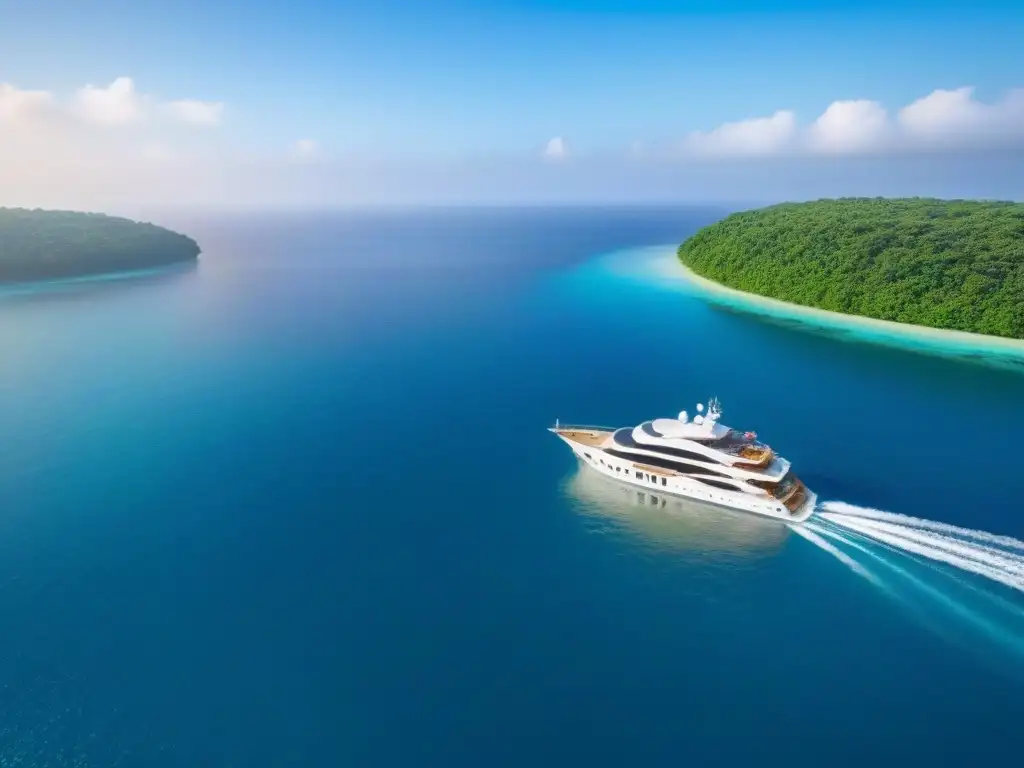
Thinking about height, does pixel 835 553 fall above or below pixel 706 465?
below

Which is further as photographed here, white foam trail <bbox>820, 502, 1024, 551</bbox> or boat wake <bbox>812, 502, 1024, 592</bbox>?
white foam trail <bbox>820, 502, 1024, 551</bbox>

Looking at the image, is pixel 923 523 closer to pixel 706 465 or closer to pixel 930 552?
pixel 930 552

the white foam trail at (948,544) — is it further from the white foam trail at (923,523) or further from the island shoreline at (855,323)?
the island shoreline at (855,323)

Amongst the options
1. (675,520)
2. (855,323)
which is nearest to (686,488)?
(675,520)

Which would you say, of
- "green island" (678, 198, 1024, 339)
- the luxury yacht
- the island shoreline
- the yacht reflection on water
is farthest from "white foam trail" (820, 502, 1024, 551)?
"green island" (678, 198, 1024, 339)

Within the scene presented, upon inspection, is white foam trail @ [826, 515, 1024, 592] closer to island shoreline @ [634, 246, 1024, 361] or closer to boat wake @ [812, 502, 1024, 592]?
boat wake @ [812, 502, 1024, 592]

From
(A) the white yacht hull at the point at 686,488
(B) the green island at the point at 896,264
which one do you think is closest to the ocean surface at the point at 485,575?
(A) the white yacht hull at the point at 686,488

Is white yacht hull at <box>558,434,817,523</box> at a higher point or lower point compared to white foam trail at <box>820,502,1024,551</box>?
higher

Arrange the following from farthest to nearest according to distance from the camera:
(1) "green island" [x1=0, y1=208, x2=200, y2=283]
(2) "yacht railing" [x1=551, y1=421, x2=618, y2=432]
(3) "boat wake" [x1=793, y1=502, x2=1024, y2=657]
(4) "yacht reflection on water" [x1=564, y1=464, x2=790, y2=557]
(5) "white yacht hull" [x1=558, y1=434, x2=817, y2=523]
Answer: (1) "green island" [x1=0, y1=208, x2=200, y2=283]
(2) "yacht railing" [x1=551, y1=421, x2=618, y2=432]
(5) "white yacht hull" [x1=558, y1=434, x2=817, y2=523]
(4) "yacht reflection on water" [x1=564, y1=464, x2=790, y2=557]
(3) "boat wake" [x1=793, y1=502, x2=1024, y2=657]
